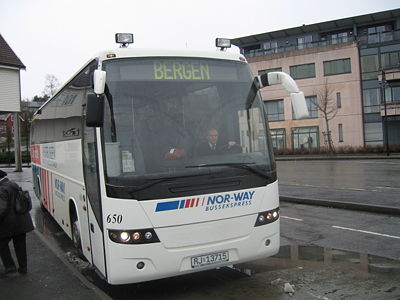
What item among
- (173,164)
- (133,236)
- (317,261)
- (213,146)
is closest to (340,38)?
(317,261)

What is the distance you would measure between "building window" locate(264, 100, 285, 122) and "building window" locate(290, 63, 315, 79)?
370 centimetres

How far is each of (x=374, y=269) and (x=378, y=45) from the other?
→ 148 ft

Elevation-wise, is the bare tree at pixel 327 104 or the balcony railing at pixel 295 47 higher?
the balcony railing at pixel 295 47

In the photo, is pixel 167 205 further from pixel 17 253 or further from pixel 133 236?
pixel 17 253

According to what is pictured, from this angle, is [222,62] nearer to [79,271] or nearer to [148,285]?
[148,285]

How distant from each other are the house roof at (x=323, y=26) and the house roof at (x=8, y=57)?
3279 cm

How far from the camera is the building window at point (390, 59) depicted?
4475cm

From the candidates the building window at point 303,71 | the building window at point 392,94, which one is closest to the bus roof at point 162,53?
the building window at point 392,94

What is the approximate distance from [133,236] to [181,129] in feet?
4.71

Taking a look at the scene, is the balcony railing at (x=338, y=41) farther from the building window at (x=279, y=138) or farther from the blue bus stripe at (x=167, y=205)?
the blue bus stripe at (x=167, y=205)

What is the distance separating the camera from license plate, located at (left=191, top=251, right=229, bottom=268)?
501cm

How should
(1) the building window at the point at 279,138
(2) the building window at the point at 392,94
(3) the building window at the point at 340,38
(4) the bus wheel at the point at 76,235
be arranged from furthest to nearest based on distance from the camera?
(1) the building window at the point at 279,138 → (3) the building window at the point at 340,38 → (2) the building window at the point at 392,94 → (4) the bus wheel at the point at 76,235

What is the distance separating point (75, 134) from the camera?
627 centimetres

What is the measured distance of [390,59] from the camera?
148ft
